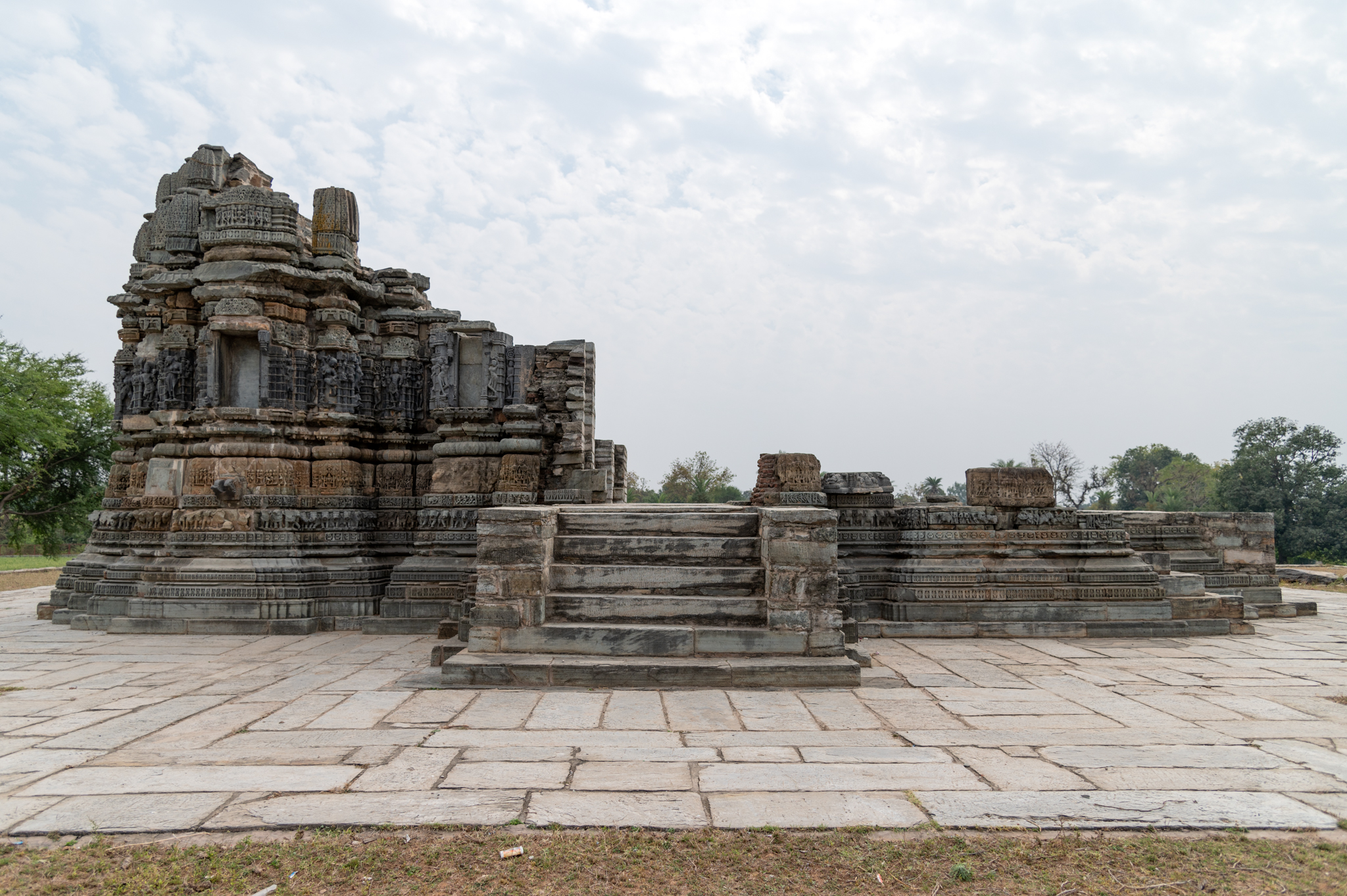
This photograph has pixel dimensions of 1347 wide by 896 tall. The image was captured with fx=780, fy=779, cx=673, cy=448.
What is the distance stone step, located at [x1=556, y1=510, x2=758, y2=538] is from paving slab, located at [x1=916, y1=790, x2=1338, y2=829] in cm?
352

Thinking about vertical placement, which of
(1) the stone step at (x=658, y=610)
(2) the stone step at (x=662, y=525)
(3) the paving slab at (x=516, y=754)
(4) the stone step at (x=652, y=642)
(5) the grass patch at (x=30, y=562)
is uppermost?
(2) the stone step at (x=662, y=525)

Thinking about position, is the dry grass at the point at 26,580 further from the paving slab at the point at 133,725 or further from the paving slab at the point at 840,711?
the paving slab at the point at 840,711

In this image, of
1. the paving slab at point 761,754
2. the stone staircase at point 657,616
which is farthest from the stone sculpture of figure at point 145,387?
the paving slab at point 761,754

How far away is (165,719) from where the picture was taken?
468cm

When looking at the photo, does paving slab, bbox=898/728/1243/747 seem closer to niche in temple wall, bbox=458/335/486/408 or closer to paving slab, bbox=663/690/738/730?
paving slab, bbox=663/690/738/730

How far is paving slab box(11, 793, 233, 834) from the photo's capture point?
9.93 feet

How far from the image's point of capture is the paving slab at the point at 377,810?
3.06 meters

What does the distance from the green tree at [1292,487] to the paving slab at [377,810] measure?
104ft

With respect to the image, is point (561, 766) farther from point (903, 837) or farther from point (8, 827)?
point (8, 827)

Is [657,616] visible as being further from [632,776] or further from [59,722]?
[59,722]

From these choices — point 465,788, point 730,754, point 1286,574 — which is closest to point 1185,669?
point 730,754

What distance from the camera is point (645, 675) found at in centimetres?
557

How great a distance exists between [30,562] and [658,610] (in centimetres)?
2822

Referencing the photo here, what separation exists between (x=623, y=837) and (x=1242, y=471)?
1401 inches
